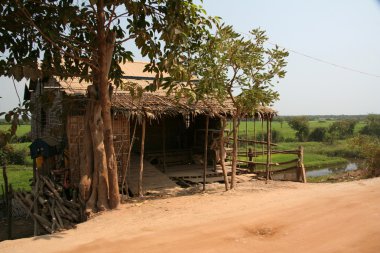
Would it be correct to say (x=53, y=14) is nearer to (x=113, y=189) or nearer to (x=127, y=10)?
(x=127, y=10)

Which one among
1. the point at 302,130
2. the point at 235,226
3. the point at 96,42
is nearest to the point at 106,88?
the point at 96,42

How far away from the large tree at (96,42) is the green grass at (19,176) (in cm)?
960

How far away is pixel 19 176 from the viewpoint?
63.1ft

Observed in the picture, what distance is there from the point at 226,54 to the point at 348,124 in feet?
136

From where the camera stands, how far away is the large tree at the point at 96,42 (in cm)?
689

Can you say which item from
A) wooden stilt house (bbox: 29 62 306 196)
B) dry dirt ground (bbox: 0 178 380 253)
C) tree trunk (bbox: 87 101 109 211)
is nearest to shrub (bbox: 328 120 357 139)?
wooden stilt house (bbox: 29 62 306 196)

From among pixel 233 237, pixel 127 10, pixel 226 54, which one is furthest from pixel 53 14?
pixel 233 237

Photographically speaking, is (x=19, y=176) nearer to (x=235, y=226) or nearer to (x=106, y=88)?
(x=106, y=88)

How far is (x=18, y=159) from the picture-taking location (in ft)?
81.3

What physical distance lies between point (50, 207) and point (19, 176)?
1265 centimetres

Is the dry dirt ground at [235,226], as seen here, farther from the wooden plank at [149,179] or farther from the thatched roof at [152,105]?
the thatched roof at [152,105]

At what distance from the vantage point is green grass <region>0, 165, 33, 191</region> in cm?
1645

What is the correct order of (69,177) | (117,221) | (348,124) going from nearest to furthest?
(117,221), (69,177), (348,124)

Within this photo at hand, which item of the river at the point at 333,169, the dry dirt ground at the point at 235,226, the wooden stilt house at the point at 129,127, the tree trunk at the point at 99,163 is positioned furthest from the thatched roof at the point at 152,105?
the river at the point at 333,169
